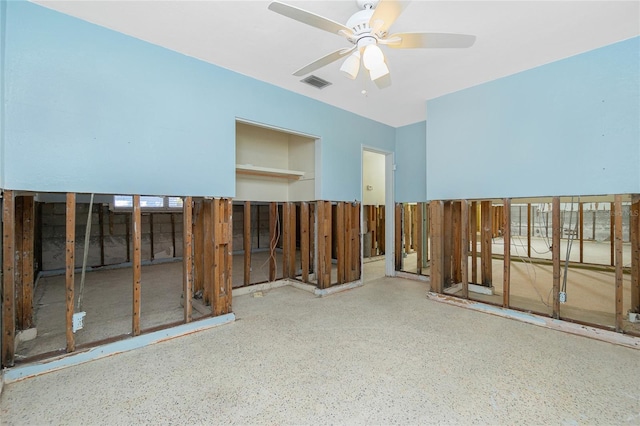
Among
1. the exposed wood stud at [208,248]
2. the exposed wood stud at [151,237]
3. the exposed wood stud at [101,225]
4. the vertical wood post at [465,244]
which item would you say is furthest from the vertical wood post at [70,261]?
the exposed wood stud at [151,237]

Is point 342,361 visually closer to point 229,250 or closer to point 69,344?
point 229,250

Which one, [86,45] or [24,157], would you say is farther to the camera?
[86,45]

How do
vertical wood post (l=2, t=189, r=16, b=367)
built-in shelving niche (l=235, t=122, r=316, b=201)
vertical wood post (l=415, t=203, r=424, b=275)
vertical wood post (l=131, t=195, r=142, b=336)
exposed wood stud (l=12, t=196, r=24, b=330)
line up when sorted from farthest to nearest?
vertical wood post (l=415, t=203, r=424, b=275) → built-in shelving niche (l=235, t=122, r=316, b=201) → vertical wood post (l=131, t=195, r=142, b=336) → exposed wood stud (l=12, t=196, r=24, b=330) → vertical wood post (l=2, t=189, r=16, b=367)

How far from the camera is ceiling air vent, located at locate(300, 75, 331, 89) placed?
135 inches

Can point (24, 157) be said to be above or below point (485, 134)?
below

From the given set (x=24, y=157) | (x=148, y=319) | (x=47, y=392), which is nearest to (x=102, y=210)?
(x=148, y=319)

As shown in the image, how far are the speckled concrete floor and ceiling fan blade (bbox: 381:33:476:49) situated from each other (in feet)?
8.21

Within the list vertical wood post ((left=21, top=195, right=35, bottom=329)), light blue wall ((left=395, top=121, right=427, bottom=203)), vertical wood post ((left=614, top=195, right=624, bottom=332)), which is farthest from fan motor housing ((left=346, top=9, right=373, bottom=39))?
light blue wall ((left=395, top=121, right=427, bottom=203))

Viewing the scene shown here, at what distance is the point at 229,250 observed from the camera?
3.16 metres

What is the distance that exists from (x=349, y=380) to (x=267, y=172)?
306 centimetres

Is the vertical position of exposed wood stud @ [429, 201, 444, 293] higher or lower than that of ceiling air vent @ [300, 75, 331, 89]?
lower

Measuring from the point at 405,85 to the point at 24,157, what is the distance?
401 centimetres

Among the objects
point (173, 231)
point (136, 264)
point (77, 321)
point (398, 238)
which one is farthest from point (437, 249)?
point (173, 231)

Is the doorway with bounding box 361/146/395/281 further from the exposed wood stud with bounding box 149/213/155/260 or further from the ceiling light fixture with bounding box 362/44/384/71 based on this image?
the exposed wood stud with bounding box 149/213/155/260
